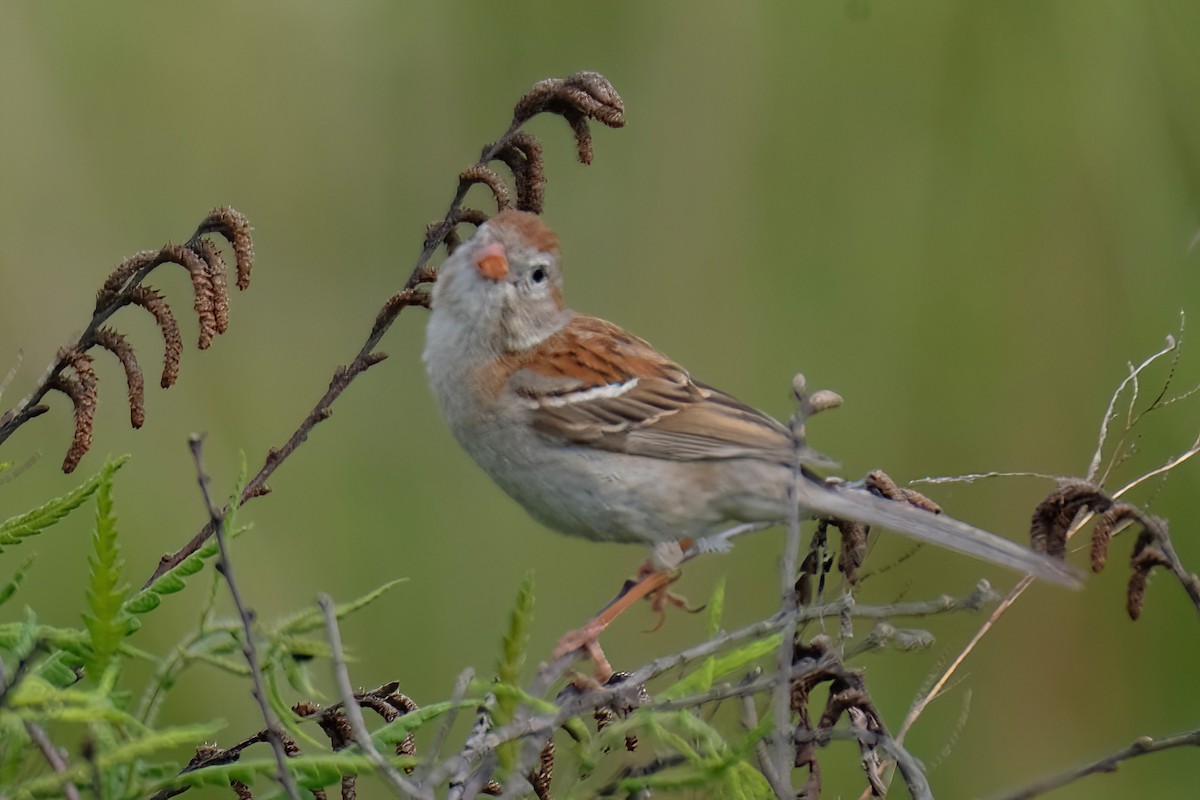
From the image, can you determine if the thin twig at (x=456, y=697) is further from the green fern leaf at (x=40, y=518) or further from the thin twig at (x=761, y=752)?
the green fern leaf at (x=40, y=518)

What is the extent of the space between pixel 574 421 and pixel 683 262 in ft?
5.11

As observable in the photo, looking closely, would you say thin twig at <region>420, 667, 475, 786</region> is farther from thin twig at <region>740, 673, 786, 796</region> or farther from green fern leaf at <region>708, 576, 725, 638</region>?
green fern leaf at <region>708, 576, 725, 638</region>

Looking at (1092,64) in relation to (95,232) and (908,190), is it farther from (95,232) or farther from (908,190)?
(95,232)

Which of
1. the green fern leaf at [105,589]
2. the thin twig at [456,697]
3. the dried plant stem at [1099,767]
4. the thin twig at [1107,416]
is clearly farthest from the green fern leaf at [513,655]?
the thin twig at [1107,416]

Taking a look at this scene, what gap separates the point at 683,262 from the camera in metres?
4.34

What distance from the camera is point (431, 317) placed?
316 centimetres

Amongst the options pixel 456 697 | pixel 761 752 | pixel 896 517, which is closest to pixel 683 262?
pixel 896 517

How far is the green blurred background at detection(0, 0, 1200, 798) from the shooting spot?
379cm

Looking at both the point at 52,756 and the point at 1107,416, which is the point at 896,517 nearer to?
the point at 1107,416

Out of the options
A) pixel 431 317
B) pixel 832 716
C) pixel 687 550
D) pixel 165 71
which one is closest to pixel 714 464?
pixel 687 550

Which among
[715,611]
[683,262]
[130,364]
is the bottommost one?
[715,611]

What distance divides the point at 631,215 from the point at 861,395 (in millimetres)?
896

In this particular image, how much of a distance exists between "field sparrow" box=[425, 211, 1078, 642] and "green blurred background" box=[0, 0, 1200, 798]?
960 mm

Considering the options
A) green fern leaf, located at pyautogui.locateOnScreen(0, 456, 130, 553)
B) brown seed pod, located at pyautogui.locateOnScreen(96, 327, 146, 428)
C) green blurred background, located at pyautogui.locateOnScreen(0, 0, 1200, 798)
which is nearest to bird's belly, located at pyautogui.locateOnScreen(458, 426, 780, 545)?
green blurred background, located at pyautogui.locateOnScreen(0, 0, 1200, 798)
